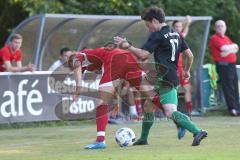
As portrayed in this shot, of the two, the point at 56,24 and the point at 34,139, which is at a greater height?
the point at 56,24

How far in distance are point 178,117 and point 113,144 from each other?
1.51m

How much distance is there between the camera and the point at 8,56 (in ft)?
57.4

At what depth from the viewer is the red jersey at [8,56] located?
57.3 ft

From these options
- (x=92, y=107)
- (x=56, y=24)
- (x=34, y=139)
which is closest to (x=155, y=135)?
(x=34, y=139)

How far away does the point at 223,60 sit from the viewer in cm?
1967

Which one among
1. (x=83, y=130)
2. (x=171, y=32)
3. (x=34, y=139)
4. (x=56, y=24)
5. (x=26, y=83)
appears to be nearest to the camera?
(x=171, y=32)

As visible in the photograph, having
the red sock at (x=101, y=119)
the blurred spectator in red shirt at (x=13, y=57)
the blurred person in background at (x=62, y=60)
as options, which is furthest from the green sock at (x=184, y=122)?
the blurred person in background at (x=62, y=60)

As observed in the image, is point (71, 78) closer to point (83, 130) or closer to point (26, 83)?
point (26, 83)

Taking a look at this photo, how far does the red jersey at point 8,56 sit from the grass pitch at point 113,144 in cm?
171

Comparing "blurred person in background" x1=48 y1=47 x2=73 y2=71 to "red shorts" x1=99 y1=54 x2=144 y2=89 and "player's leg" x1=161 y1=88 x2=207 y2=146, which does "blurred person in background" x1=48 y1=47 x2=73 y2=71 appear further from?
"player's leg" x1=161 y1=88 x2=207 y2=146

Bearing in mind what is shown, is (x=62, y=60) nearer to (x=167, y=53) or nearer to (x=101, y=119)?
(x=101, y=119)

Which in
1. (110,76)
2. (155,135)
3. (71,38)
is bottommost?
(155,135)

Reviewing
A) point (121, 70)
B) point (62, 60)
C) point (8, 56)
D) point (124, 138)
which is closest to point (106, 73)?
point (121, 70)

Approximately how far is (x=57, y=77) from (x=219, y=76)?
4269mm
